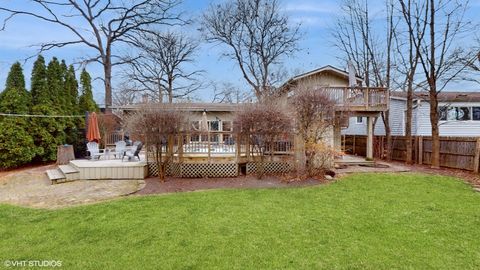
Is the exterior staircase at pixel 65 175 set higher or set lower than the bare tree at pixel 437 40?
lower

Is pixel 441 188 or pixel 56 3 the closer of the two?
pixel 441 188

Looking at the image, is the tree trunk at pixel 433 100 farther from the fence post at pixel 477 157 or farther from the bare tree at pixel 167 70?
the bare tree at pixel 167 70

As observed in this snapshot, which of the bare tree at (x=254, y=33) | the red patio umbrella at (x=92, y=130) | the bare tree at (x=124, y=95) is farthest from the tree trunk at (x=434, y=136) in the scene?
the bare tree at (x=124, y=95)

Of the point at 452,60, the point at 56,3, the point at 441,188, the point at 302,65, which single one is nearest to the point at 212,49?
the point at 302,65

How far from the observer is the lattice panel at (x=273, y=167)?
11492 mm

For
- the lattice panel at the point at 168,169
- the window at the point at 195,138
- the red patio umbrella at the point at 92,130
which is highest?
the red patio umbrella at the point at 92,130

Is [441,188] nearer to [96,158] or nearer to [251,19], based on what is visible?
[96,158]

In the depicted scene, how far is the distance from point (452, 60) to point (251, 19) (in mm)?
16114

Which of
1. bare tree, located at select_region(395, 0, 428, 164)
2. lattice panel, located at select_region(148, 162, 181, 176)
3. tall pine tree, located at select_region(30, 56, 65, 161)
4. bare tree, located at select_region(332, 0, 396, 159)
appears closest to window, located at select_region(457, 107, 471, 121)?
bare tree, located at select_region(332, 0, 396, 159)

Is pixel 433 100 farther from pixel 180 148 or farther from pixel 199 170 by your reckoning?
pixel 180 148

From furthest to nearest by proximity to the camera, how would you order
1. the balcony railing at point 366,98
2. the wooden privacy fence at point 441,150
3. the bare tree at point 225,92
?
the bare tree at point 225,92 < the balcony railing at point 366,98 < the wooden privacy fence at point 441,150

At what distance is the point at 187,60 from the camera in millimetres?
29359

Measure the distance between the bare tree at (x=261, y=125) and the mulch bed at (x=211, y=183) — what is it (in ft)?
2.13

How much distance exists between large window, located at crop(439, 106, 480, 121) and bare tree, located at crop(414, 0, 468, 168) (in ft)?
21.0
